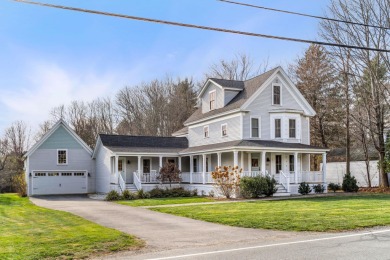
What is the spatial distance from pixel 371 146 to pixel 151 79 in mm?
30607

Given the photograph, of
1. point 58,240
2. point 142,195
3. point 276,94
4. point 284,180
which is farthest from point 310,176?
point 58,240

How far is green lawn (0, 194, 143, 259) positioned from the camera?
8.72 m

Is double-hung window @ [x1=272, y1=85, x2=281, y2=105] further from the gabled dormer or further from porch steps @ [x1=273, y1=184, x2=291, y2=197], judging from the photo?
porch steps @ [x1=273, y1=184, x2=291, y2=197]

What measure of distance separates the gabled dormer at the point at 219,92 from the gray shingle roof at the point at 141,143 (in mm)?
4131

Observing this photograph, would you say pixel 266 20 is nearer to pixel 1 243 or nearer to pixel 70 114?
pixel 1 243

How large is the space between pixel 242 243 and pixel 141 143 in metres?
24.2

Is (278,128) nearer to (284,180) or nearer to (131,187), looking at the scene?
(284,180)

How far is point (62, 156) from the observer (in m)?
35.1

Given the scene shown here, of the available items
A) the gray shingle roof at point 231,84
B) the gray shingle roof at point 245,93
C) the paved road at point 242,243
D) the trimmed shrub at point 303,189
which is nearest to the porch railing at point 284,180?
the trimmed shrub at point 303,189

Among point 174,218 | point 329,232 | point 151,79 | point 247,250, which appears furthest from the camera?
point 151,79

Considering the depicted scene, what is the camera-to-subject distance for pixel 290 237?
1052 cm

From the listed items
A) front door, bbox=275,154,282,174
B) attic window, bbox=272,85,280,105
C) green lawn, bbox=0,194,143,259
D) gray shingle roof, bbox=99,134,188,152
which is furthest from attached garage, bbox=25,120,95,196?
green lawn, bbox=0,194,143,259

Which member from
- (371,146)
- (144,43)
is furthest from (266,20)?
(371,146)

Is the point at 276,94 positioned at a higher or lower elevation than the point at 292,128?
higher
